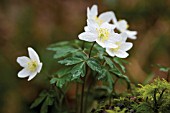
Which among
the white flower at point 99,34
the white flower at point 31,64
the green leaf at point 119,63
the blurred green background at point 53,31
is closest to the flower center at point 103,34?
the white flower at point 99,34

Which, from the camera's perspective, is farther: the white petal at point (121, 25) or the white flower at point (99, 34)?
the white petal at point (121, 25)

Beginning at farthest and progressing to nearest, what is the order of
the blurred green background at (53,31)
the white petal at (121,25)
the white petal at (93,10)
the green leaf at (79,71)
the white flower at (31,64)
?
1. the blurred green background at (53,31)
2. the white petal at (121,25)
3. the white petal at (93,10)
4. the white flower at (31,64)
5. the green leaf at (79,71)

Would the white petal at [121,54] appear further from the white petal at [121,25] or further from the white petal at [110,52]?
the white petal at [121,25]

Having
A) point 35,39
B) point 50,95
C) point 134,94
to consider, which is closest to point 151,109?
point 134,94

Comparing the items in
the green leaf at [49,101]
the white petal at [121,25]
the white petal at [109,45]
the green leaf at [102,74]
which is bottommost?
the green leaf at [49,101]

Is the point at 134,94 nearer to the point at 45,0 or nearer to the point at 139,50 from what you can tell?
the point at 139,50

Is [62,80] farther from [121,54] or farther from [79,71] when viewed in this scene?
[121,54]

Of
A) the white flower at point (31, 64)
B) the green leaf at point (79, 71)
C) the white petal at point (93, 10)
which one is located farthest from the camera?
the white petal at point (93, 10)

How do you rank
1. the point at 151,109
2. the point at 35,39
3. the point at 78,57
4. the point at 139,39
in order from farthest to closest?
the point at 139,39, the point at 35,39, the point at 78,57, the point at 151,109
